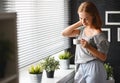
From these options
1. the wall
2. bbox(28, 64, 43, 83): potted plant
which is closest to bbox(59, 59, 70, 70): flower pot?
the wall

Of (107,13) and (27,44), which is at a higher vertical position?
(107,13)

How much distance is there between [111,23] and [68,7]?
63cm

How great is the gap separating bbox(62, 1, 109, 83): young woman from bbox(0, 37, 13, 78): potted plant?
1.20 metres

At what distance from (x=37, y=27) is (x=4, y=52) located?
1.30 meters

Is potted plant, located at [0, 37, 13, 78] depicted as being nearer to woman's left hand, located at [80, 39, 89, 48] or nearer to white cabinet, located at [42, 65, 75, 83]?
woman's left hand, located at [80, 39, 89, 48]

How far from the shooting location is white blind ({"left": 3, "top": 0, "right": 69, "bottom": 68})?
254cm

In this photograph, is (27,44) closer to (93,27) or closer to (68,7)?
(93,27)

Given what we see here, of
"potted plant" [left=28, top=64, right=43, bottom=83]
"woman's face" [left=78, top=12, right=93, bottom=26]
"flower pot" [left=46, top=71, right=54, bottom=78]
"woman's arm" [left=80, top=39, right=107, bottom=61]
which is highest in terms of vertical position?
"woman's face" [left=78, top=12, right=93, bottom=26]

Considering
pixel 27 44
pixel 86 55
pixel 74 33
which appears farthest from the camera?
pixel 74 33

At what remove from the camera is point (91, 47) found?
2.71m

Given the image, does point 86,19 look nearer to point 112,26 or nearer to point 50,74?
point 50,74

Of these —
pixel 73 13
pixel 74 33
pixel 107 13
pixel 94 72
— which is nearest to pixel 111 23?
pixel 107 13

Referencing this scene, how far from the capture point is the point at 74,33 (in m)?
3.04

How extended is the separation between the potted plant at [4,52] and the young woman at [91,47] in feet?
3.94
